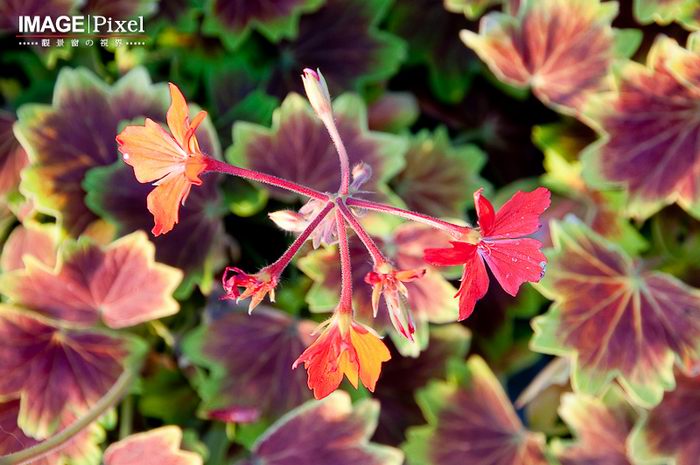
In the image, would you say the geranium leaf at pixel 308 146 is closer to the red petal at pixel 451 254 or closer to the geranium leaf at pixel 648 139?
the geranium leaf at pixel 648 139

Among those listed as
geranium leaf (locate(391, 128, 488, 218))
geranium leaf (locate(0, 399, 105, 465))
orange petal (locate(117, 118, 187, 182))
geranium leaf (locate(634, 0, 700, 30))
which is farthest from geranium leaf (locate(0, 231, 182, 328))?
geranium leaf (locate(634, 0, 700, 30))

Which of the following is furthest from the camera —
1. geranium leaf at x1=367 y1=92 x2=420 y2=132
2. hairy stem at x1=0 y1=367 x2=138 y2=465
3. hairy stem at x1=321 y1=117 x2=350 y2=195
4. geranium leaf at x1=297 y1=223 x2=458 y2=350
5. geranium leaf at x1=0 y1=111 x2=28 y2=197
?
geranium leaf at x1=367 y1=92 x2=420 y2=132

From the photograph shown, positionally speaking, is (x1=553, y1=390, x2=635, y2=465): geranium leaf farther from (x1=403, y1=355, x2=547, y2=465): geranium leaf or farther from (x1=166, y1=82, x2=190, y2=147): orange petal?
(x1=166, y1=82, x2=190, y2=147): orange petal

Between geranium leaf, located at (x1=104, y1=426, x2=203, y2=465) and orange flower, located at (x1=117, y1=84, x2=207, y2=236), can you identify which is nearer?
orange flower, located at (x1=117, y1=84, x2=207, y2=236)

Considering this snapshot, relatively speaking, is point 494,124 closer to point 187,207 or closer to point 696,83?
point 696,83

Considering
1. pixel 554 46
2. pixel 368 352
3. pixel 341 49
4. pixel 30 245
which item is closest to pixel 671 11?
pixel 554 46

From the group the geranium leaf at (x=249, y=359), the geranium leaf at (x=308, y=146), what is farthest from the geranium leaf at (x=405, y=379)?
the geranium leaf at (x=308, y=146)

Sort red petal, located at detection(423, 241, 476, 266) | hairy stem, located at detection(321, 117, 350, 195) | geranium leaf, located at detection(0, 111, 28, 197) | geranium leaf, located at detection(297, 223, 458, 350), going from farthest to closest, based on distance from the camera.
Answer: geranium leaf, located at detection(0, 111, 28, 197) < geranium leaf, located at detection(297, 223, 458, 350) < hairy stem, located at detection(321, 117, 350, 195) < red petal, located at detection(423, 241, 476, 266)
